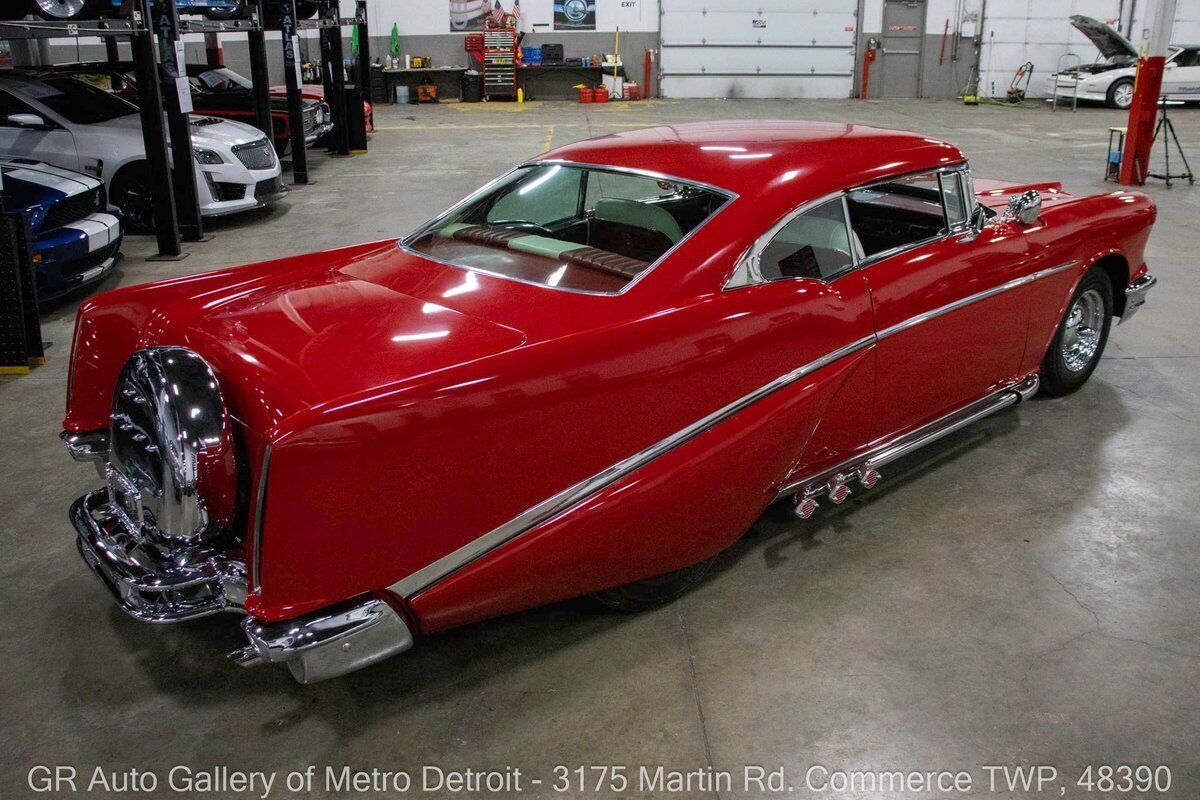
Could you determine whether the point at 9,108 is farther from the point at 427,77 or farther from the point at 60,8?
the point at 427,77

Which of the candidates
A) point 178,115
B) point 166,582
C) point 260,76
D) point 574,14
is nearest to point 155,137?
point 178,115

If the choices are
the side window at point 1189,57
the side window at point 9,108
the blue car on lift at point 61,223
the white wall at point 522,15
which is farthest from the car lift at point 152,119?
the side window at point 1189,57

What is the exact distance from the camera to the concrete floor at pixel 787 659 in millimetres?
2424

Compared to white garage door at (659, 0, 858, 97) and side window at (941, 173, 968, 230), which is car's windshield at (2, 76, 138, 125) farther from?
white garage door at (659, 0, 858, 97)

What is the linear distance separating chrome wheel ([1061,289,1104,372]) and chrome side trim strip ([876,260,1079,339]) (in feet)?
1.40

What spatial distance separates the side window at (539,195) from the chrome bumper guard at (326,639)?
1.66m

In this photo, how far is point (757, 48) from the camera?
2195 centimetres

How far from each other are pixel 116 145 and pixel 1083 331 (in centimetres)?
787

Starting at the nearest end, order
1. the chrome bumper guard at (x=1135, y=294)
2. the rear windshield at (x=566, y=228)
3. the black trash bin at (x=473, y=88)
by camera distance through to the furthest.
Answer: the rear windshield at (x=566, y=228) → the chrome bumper guard at (x=1135, y=294) → the black trash bin at (x=473, y=88)

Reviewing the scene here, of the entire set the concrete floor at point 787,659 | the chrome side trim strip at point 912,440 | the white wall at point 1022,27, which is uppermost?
the white wall at point 1022,27

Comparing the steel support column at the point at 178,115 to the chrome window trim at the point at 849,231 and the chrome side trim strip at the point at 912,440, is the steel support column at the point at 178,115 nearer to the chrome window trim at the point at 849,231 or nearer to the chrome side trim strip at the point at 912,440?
the chrome window trim at the point at 849,231

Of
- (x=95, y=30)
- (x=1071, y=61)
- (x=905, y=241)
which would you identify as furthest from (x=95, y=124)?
(x=1071, y=61)

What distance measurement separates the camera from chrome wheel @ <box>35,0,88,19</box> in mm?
6250

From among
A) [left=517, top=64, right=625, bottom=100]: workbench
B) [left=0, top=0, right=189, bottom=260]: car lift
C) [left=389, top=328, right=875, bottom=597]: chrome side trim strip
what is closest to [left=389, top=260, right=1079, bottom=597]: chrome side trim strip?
[left=389, top=328, right=875, bottom=597]: chrome side trim strip
